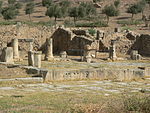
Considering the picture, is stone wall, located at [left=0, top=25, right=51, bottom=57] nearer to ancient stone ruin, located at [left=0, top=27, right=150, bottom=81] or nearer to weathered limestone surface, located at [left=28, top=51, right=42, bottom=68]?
ancient stone ruin, located at [left=0, top=27, right=150, bottom=81]

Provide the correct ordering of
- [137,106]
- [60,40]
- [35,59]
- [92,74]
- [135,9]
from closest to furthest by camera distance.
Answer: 1. [137,106]
2. [92,74]
3. [35,59]
4. [60,40]
5. [135,9]

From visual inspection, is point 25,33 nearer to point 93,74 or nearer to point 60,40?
point 60,40

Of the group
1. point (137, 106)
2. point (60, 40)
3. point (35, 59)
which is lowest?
point (137, 106)

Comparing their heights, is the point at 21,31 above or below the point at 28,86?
above

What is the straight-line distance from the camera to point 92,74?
21.2 metres

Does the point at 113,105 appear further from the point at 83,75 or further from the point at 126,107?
the point at 83,75

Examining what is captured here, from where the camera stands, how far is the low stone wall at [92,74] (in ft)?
66.0

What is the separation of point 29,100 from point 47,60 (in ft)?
60.0

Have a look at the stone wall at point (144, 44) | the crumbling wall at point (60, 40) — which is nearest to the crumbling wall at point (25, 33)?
the crumbling wall at point (60, 40)

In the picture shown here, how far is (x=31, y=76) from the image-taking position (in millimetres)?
19781

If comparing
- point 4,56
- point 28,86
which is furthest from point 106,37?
point 28,86

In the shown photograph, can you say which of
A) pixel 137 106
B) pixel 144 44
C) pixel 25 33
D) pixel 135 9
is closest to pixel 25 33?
pixel 25 33

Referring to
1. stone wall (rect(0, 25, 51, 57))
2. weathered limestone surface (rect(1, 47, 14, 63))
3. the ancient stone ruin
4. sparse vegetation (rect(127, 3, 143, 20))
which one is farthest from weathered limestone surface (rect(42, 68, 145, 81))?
sparse vegetation (rect(127, 3, 143, 20))

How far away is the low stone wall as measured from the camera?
792 inches
